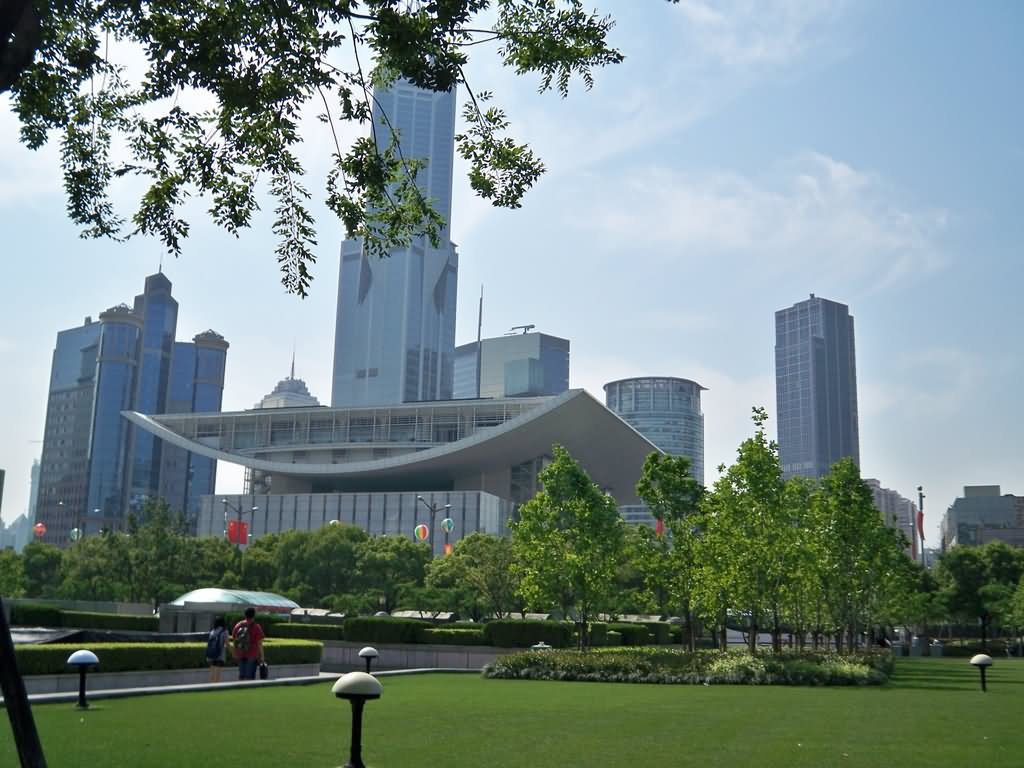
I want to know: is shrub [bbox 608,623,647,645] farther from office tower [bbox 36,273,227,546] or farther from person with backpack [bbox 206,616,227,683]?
office tower [bbox 36,273,227,546]

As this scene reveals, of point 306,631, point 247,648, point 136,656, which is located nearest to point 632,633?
point 306,631

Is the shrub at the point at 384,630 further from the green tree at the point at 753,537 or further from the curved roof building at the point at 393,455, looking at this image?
the curved roof building at the point at 393,455

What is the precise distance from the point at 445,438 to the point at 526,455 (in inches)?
253

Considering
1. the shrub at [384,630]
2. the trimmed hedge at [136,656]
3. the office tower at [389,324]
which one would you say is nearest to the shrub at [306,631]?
the shrub at [384,630]

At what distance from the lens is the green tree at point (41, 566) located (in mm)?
64188

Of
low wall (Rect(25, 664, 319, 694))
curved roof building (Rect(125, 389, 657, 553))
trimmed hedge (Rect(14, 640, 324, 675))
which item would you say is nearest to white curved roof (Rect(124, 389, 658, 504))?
curved roof building (Rect(125, 389, 657, 553))

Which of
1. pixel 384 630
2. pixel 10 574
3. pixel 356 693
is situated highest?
pixel 10 574

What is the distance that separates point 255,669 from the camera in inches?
697

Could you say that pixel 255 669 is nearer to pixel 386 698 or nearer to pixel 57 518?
pixel 386 698

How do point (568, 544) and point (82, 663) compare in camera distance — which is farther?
point (568, 544)

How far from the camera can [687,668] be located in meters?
21.2

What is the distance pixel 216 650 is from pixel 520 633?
12.4 m

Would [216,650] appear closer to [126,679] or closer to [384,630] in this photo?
[126,679]

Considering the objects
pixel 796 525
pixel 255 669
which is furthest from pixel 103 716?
pixel 796 525
